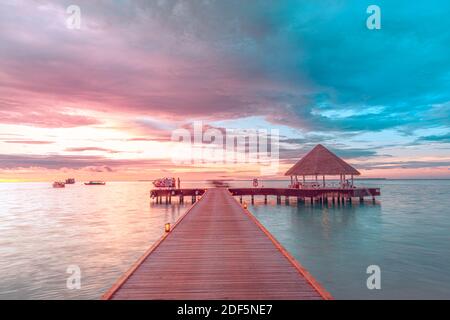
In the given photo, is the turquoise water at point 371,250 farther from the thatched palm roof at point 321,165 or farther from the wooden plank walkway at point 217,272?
the thatched palm roof at point 321,165

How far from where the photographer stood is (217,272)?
888cm

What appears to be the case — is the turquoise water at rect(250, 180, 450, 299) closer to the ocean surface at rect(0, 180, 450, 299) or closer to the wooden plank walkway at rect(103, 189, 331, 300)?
the ocean surface at rect(0, 180, 450, 299)

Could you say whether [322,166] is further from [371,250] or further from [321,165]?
[371,250]

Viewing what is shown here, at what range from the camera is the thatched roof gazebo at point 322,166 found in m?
44.2

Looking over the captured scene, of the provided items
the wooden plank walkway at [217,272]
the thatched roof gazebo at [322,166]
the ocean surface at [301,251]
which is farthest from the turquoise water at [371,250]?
the thatched roof gazebo at [322,166]

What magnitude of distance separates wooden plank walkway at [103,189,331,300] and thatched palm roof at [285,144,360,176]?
32.6m

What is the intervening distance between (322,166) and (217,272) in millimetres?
38384

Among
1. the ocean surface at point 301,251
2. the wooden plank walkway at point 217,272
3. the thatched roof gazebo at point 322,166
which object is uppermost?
the thatched roof gazebo at point 322,166

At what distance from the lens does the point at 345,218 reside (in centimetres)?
3509

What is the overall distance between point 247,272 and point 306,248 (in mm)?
13665

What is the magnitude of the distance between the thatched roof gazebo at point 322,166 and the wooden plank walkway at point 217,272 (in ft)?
107
